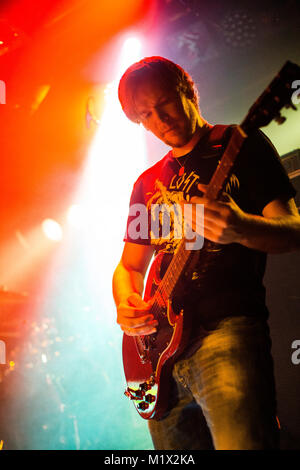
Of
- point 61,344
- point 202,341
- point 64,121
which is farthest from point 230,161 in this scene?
point 61,344

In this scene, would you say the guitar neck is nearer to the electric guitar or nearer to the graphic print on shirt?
the electric guitar

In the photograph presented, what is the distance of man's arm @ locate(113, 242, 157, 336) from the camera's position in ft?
5.64

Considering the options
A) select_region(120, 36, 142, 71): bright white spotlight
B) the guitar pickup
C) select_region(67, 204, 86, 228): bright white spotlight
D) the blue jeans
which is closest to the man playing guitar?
the blue jeans

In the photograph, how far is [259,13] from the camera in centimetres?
322

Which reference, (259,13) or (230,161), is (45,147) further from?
(230,161)

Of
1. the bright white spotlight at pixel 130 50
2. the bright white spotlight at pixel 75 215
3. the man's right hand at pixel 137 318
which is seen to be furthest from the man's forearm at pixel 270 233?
the bright white spotlight at pixel 75 215

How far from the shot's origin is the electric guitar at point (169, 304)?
3.95 ft

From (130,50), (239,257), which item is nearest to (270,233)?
(239,257)

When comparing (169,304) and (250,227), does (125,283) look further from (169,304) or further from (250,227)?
(250,227)

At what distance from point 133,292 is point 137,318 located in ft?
1.01

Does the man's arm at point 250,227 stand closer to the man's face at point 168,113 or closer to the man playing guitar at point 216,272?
the man playing guitar at point 216,272

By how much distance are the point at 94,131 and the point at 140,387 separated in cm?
448

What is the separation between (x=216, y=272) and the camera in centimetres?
143
